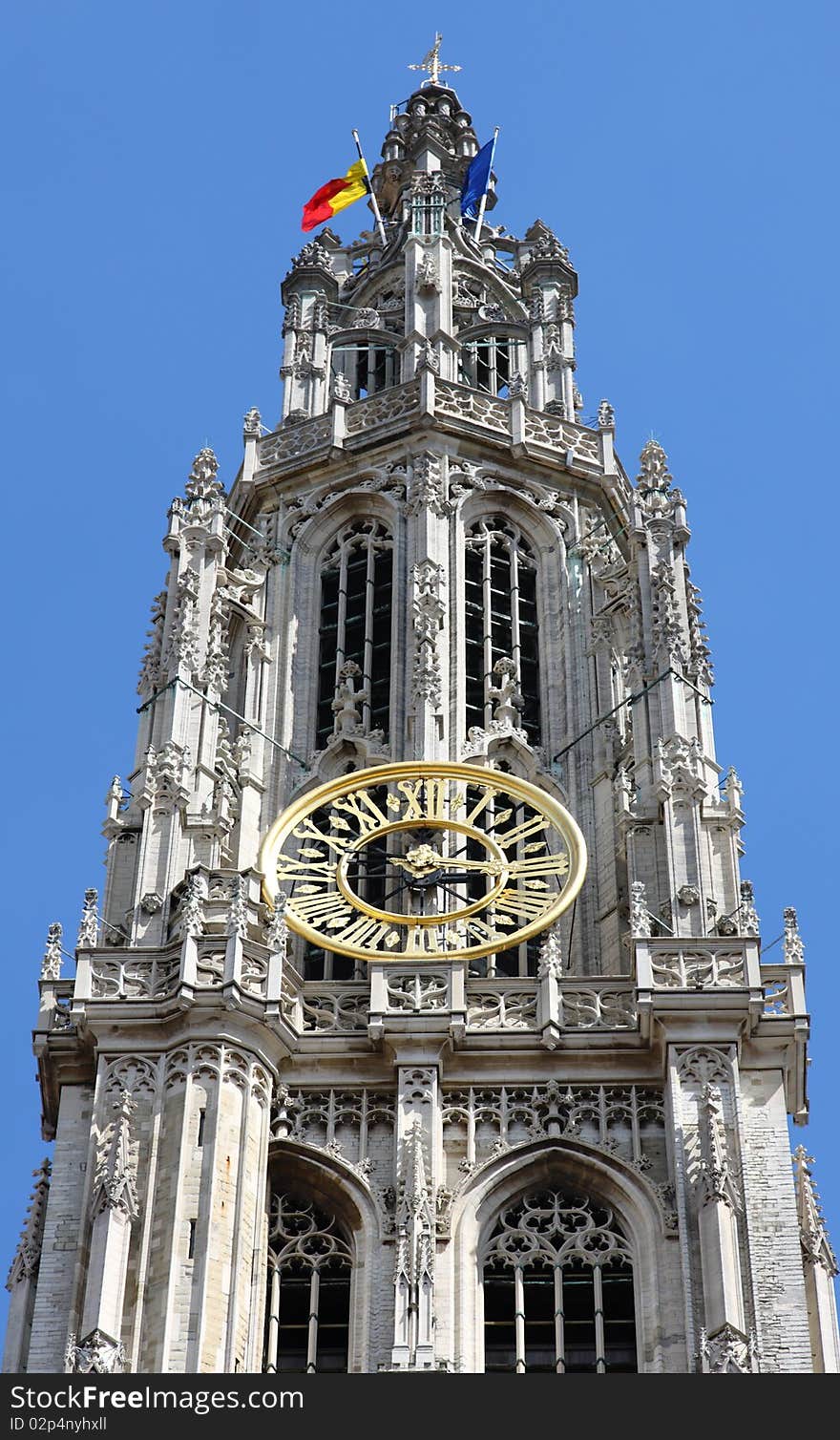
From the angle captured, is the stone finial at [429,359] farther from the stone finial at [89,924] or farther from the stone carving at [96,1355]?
the stone carving at [96,1355]

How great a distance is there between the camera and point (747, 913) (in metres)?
57.5

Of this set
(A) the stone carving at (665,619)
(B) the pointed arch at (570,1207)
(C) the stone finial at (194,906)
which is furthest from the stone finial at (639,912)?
(C) the stone finial at (194,906)

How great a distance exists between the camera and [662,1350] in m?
52.5

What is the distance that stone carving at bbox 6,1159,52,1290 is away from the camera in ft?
177

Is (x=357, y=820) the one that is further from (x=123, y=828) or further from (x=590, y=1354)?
(x=590, y=1354)

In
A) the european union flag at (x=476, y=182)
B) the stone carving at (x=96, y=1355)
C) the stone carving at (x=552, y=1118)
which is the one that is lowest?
the stone carving at (x=96, y=1355)

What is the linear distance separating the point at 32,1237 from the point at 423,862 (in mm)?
8722

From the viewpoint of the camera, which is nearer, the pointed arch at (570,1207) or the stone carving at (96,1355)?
the stone carving at (96,1355)

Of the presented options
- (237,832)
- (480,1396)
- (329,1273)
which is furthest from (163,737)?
(480,1396)

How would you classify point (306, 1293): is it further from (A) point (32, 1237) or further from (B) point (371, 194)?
(B) point (371, 194)

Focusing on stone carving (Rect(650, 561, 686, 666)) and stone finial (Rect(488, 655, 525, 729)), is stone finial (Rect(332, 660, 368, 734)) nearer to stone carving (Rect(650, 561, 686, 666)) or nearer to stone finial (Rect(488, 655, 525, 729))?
stone finial (Rect(488, 655, 525, 729))

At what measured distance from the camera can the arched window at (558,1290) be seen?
5341cm

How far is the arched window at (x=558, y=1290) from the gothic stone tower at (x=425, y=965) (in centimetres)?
5

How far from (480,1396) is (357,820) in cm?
2041
